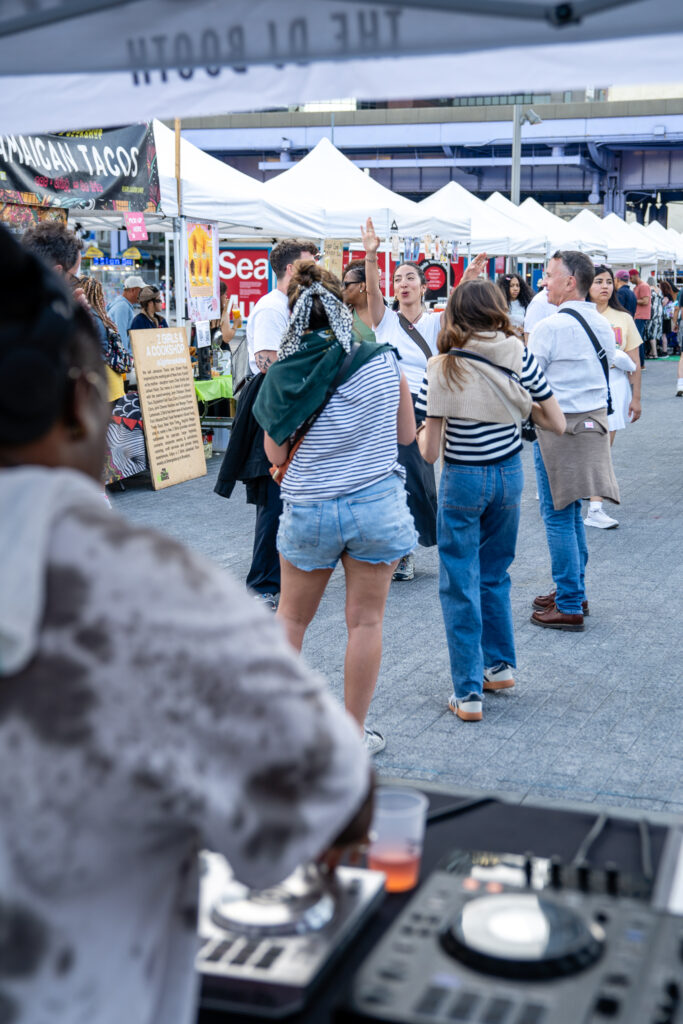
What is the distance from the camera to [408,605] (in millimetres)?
6730

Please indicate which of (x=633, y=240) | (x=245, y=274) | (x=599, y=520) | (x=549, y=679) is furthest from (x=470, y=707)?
(x=633, y=240)

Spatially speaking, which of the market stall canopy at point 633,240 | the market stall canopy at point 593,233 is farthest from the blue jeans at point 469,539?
the market stall canopy at point 633,240

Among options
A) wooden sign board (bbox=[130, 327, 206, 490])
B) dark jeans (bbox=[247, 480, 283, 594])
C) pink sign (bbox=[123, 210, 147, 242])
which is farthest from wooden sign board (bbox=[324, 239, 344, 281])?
dark jeans (bbox=[247, 480, 283, 594])

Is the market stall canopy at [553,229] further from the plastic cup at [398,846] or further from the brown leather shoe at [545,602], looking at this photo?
the plastic cup at [398,846]

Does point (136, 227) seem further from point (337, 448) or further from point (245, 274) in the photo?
point (337, 448)

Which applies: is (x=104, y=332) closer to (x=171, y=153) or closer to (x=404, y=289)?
(x=404, y=289)

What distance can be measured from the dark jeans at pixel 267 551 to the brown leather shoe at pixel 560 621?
1513 millimetres

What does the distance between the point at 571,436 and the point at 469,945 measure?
5.03m

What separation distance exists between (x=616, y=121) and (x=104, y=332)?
33.5 m

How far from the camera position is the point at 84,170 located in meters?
9.48

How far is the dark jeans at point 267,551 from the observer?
6.32m

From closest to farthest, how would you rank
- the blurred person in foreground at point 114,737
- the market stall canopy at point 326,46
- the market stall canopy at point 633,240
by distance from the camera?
the blurred person in foreground at point 114,737 → the market stall canopy at point 326,46 → the market stall canopy at point 633,240

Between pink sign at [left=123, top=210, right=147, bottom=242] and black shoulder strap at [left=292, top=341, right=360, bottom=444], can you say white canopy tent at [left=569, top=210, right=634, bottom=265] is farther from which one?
black shoulder strap at [left=292, top=341, right=360, bottom=444]

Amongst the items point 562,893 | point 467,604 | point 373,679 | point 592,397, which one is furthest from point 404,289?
point 562,893
